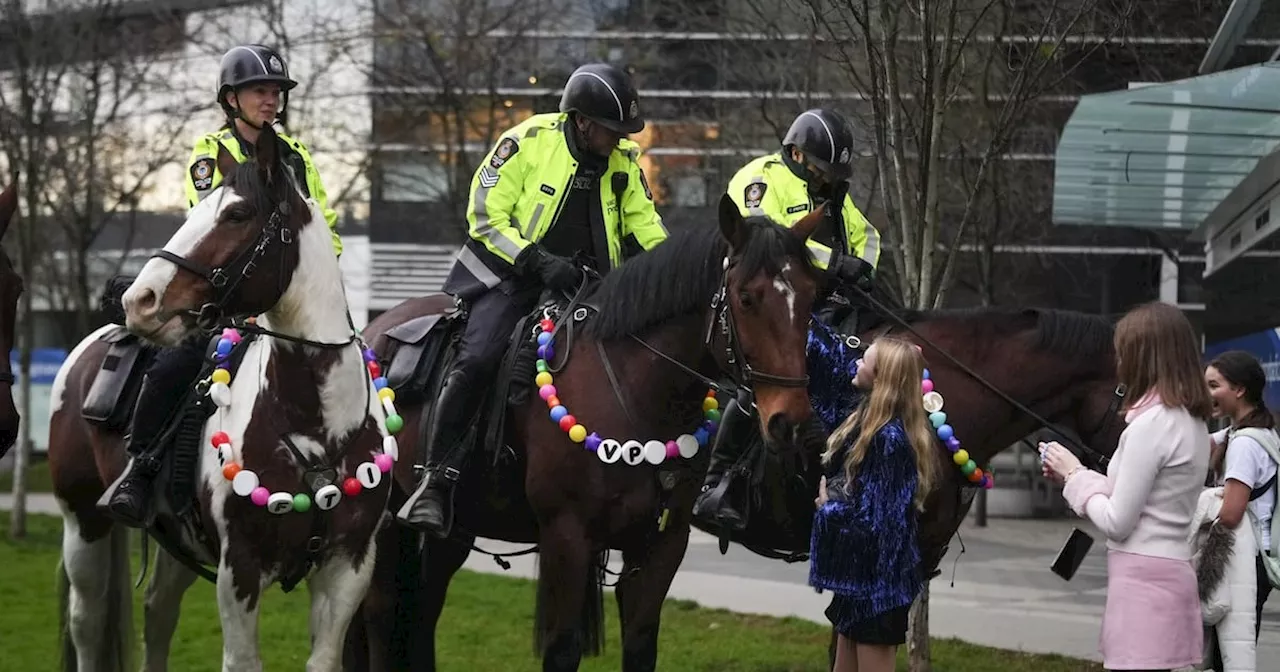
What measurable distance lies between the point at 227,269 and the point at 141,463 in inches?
46.1

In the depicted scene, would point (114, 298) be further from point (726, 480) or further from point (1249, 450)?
point (1249, 450)

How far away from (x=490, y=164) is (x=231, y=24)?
534 inches

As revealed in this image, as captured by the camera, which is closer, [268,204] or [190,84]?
[268,204]

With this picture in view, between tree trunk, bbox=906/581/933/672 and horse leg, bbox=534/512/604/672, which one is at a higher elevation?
horse leg, bbox=534/512/604/672

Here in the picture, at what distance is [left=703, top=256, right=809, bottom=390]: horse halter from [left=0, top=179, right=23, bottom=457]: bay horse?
2809mm

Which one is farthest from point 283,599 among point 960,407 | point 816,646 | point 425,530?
point 960,407

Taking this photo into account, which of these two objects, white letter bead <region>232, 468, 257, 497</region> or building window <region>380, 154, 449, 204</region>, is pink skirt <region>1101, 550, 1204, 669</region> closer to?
white letter bead <region>232, 468, 257, 497</region>

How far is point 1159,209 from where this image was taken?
16.4 m

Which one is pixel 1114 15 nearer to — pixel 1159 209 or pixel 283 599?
pixel 1159 209

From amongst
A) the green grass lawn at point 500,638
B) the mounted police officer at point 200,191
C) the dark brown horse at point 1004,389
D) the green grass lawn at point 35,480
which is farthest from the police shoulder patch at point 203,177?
the green grass lawn at point 35,480

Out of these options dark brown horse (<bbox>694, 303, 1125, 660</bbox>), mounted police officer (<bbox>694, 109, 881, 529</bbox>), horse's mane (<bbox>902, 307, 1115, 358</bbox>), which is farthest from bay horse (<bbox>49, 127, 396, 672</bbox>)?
horse's mane (<bbox>902, 307, 1115, 358</bbox>)

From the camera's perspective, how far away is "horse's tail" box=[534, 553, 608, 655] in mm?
6973

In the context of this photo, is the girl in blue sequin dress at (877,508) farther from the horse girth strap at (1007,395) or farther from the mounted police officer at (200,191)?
the mounted police officer at (200,191)

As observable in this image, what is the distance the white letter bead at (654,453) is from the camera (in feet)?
22.6
